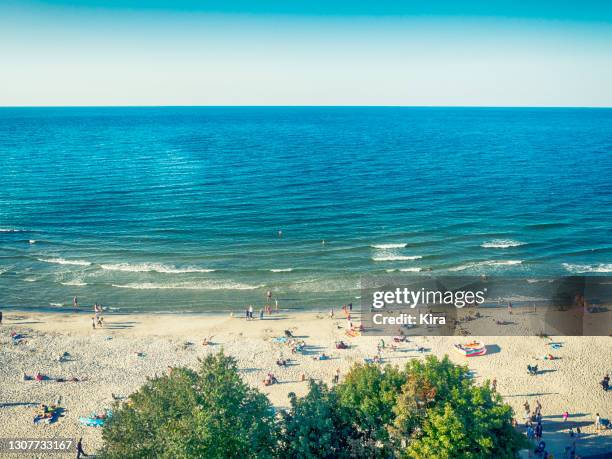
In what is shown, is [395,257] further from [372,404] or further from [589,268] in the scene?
[372,404]

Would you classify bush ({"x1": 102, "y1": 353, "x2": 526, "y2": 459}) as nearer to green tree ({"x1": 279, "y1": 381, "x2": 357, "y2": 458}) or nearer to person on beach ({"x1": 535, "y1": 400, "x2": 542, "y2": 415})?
green tree ({"x1": 279, "y1": 381, "x2": 357, "y2": 458})

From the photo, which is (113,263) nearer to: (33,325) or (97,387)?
(33,325)

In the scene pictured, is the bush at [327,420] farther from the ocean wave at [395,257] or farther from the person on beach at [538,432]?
the ocean wave at [395,257]

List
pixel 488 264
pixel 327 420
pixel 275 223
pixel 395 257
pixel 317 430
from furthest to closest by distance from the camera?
pixel 275 223, pixel 395 257, pixel 488 264, pixel 317 430, pixel 327 420

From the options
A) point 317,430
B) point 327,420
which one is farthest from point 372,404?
point 317,430

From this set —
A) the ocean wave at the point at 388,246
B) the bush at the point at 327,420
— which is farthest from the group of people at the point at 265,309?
the bush at the point at 327,420

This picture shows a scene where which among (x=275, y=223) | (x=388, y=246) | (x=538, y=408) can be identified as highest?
(x=275, y=223)

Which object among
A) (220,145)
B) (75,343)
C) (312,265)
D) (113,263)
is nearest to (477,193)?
(312,265)
